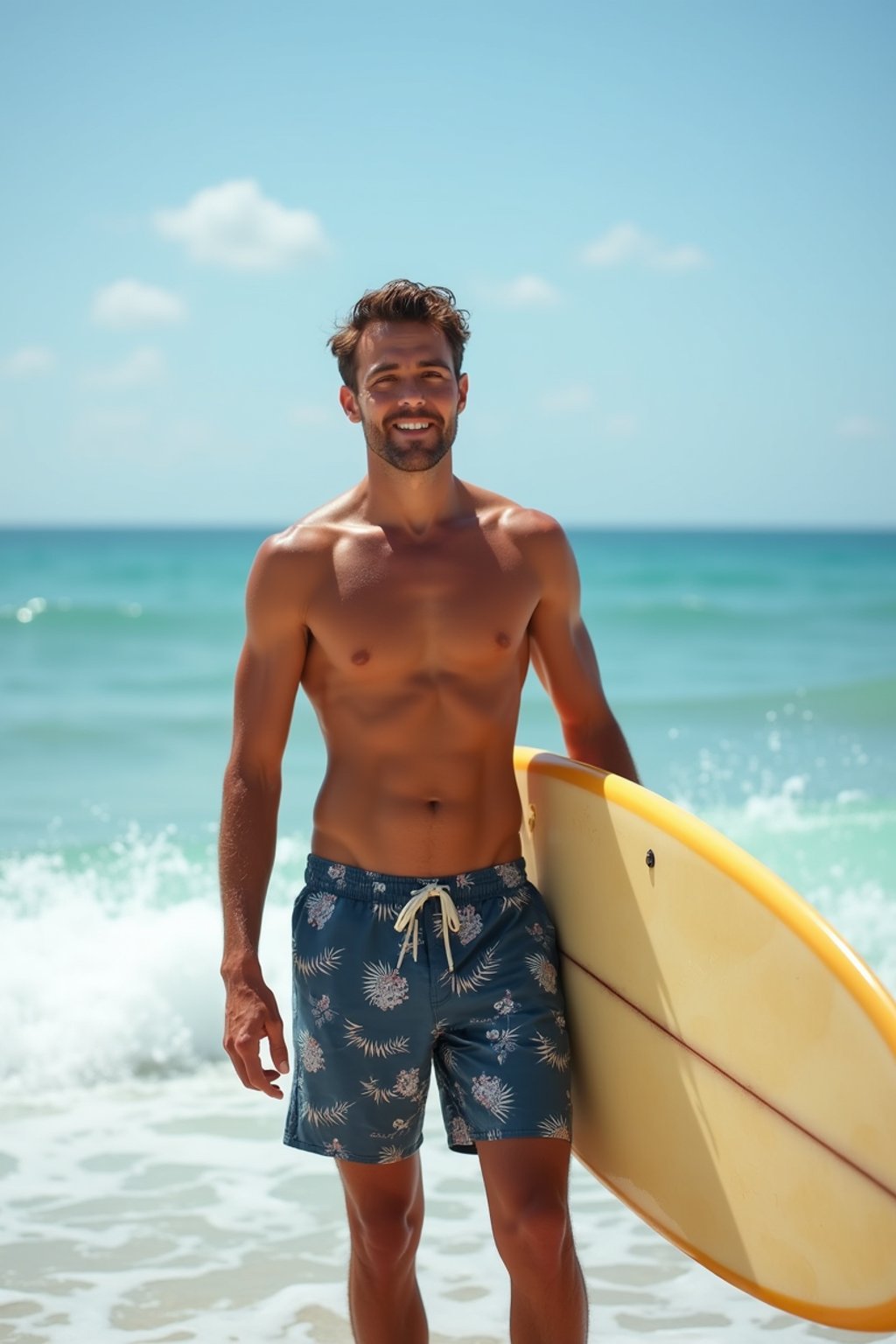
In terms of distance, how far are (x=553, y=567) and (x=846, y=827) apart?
6.54 m

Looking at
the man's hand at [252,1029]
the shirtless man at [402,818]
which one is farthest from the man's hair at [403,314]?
the man's hand at [252,1029]

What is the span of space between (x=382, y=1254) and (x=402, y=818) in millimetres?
714

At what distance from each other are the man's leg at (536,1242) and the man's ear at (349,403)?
127 cm

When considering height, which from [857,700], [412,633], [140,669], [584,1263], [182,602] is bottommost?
[584,1263]

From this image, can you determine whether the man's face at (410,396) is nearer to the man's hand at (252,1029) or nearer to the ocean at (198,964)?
the man's hand at (252,1029)

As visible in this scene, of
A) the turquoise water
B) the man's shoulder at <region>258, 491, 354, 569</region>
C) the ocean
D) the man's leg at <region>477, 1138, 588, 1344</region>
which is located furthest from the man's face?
the turquoise water

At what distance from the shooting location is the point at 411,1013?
249 centimetres

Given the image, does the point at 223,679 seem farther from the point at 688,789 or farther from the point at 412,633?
the point at 412,633

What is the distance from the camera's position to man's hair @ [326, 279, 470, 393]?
8.61 feet

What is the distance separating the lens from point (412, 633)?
257cm

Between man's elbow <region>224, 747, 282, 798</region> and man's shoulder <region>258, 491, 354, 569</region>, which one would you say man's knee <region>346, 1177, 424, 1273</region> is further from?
man's shoulder <region>258, 491, 354, 569</region>

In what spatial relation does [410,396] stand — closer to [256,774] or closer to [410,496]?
[410,496]

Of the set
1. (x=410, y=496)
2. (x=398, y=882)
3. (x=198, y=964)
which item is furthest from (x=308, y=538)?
(x=198, y=964)

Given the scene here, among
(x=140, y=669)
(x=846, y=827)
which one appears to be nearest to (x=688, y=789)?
(x=846, y=827)
